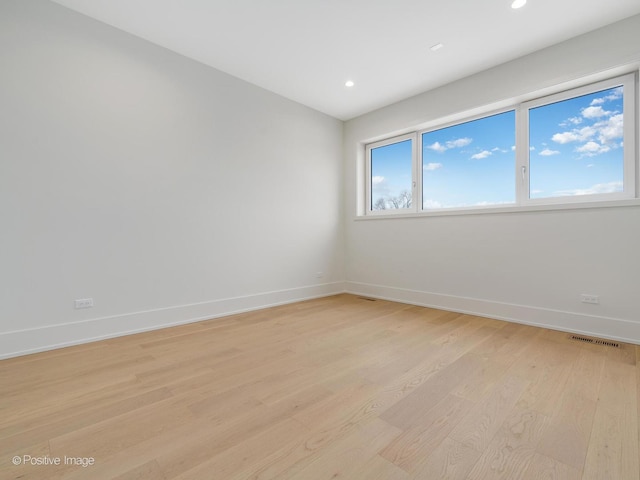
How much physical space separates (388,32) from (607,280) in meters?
2.89

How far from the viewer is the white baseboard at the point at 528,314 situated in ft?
7.88

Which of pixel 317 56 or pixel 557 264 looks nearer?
pixel 557 264

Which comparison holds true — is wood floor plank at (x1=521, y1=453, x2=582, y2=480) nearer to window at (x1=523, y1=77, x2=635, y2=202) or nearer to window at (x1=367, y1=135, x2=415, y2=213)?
window at (x1=523, y1=77, x2=635, y2=202)

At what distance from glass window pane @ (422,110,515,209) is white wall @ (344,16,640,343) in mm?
277

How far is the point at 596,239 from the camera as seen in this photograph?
8.30 feet

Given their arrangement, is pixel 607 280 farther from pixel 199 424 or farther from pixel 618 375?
pixel 199 424

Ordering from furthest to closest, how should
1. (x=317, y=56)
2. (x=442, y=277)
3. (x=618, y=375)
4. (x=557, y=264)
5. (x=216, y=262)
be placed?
(x=442, y=277)
(x=216, y=262)
(x=317, y=56)
(x=557, y=264)
(x=618, y=375)

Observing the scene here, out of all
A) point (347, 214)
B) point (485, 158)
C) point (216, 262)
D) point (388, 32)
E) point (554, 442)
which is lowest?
point (554, 442)

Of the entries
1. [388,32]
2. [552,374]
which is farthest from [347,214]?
[552,374]

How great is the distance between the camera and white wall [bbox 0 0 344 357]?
7.11ft

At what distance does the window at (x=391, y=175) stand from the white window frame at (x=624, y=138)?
1267 millimetres

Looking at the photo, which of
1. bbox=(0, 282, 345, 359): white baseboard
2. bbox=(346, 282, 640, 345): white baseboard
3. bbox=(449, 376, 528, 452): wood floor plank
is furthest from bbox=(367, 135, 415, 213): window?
bbox=(449, 376, 528, 452): wood floor plank

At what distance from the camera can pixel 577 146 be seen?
275 centimetres

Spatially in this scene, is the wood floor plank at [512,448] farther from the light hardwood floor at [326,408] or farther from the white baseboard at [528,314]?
the white baseboard at [528,314]
